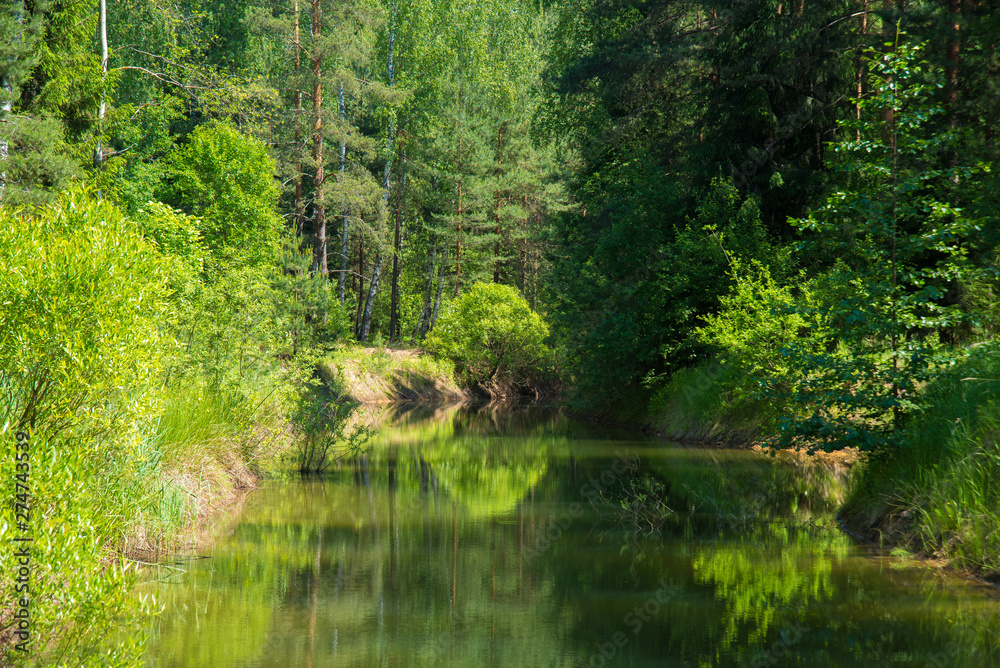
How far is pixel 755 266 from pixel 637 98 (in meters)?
7.78

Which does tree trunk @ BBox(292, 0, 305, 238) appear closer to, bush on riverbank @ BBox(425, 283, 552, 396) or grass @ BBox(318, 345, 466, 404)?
grass @ BBox(318, 345, 466, 404)

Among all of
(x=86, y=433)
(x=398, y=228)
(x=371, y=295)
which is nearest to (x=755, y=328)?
(x=86, y=433)

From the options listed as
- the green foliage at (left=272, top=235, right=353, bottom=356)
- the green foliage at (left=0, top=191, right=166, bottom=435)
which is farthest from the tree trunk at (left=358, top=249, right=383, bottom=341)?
the green foliage at (left=0, top=191, right=166, bottom=435)

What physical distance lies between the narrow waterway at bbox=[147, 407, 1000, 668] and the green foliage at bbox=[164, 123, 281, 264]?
15.4 meters

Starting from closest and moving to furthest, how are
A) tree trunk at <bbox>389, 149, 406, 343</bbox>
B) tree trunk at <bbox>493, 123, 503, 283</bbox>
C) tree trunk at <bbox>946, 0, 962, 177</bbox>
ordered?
tree trunk at <bbox>946, 0, 962, 177</bbox> → tree trunk at <bbox>389, 149, 406, 343</bbox> → tree trunk at <bbox>493, 123, 503, 283</bbox>

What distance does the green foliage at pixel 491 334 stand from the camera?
133 ft

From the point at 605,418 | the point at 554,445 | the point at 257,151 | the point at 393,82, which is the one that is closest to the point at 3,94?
the point at 257,151

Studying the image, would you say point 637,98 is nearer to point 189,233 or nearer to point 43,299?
point 189,233

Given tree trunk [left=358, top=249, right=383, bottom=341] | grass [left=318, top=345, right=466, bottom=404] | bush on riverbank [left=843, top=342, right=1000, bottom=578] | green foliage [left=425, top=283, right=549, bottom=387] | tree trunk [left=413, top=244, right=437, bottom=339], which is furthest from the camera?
tree trunk [left=413, top=244, right=437, bottom=339]

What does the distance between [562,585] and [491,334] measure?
32.2 metres

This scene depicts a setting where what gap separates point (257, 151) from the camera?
2825cm

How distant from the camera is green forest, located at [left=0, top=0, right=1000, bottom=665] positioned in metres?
6.84

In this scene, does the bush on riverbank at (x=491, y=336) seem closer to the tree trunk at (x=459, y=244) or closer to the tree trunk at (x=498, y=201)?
the tree trunk at (x=459, y=244)

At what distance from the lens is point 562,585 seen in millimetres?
8375
